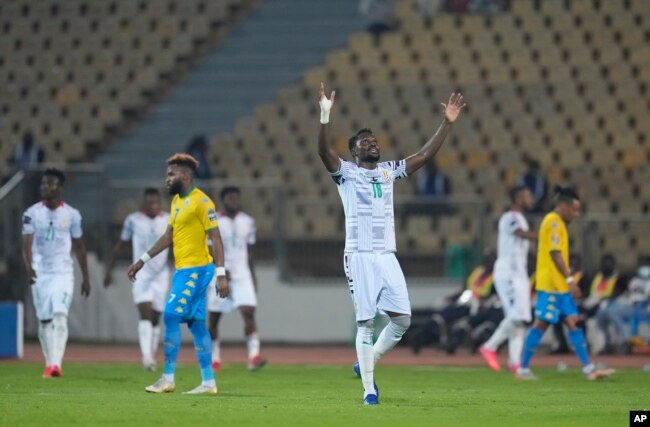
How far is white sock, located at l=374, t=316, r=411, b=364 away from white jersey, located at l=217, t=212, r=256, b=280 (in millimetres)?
5984

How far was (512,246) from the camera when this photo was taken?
63.3ft

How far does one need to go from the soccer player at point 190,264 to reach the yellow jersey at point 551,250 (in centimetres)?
454

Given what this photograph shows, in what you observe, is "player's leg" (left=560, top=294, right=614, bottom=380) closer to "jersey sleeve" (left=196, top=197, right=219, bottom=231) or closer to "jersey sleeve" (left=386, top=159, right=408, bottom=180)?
A: "jersey sleeve" (left=386, top=159, right=408, bottom=180)

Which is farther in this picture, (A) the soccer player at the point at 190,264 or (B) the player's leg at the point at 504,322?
(B) the player's leg at the point at 504,322

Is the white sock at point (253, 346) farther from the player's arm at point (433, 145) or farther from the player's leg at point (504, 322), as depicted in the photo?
the player's arm at point (433, 145)

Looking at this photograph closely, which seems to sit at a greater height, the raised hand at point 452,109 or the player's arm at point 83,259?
the raised hand at point 452,109

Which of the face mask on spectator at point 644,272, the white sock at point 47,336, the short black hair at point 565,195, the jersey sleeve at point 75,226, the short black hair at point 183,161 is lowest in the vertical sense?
the white sock at point 47,336

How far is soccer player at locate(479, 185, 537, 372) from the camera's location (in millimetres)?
19062

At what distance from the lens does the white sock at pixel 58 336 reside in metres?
17.4

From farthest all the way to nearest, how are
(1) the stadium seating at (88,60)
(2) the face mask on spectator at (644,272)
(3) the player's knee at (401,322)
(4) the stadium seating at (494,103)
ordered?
(1) the stadium seating at (88,60), (4) the stadium seating at (494,103), (2) the face mask on spectator at (644,272), (3) the player's knee at (401,322)

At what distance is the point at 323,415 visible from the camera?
40.6ft

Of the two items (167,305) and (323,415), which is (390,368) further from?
→ (323,415)

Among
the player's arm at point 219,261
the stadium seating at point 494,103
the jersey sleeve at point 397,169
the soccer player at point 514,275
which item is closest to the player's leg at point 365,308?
the jersey sleeve at point 397,169

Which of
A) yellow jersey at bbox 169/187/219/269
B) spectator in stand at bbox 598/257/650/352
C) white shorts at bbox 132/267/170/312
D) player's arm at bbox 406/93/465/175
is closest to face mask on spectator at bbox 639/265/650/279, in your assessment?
spectator in stand at bbox 598/257/650/352
